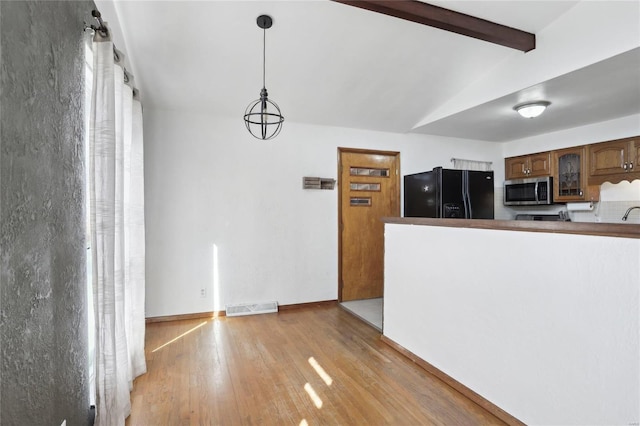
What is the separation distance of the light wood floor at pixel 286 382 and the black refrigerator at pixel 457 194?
1.71 metres

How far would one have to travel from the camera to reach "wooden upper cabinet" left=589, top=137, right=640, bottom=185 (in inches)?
145

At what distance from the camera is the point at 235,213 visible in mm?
3945

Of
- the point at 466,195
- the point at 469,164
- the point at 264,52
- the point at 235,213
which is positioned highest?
the point at 264,52

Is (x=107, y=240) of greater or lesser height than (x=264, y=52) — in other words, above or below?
below

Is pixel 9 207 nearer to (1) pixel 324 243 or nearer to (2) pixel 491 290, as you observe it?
(2) pixel 491 290

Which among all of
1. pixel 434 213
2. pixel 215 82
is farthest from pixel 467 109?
pixel 215 82

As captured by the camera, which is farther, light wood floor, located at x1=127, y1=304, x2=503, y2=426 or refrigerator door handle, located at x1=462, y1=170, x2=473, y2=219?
refrigerator door handle, located at x1=462, y1=170, x2=473, y2=219

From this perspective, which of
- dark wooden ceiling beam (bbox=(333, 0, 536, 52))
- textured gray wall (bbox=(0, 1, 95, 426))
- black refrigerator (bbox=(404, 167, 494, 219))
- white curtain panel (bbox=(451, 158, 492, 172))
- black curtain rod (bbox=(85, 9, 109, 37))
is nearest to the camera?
textured gray wall (bbox=(0, 1, 95, 426))

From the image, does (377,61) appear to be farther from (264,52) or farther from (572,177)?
(572,177)

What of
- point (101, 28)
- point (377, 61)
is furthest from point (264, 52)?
point (101, 28)

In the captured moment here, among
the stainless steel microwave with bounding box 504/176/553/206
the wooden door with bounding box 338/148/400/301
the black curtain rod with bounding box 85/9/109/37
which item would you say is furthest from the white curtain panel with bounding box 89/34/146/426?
the stainless steel microwave with bounding box 504/176/553/206

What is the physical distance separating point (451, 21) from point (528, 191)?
10.8 ft

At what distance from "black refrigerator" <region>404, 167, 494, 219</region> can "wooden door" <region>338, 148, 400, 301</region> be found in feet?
2.21

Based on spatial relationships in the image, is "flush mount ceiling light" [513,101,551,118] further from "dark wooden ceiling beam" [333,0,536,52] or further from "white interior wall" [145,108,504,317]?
"white interior wall" [145,108,504,317]
